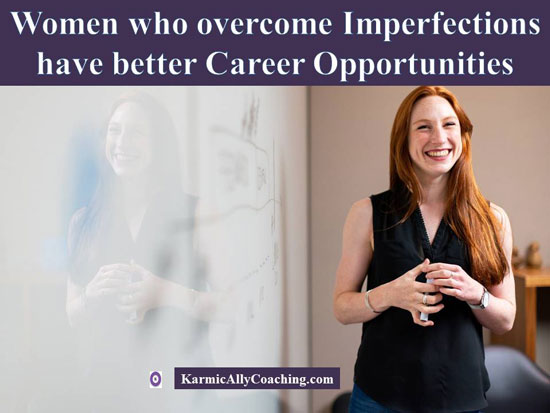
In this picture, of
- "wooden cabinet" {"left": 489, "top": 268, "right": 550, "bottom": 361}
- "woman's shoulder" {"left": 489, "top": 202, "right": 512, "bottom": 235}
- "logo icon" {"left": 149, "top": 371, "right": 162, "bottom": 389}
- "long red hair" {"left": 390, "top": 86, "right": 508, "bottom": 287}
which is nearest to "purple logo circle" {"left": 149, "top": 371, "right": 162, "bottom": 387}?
"logo icon" {"left": 149, "top": 371, "right": 162, "bottom": 389}

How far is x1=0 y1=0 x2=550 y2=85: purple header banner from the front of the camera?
0.38 meters

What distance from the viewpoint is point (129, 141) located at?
43 centimetres

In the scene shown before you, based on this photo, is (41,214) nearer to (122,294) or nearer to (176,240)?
(122,294)

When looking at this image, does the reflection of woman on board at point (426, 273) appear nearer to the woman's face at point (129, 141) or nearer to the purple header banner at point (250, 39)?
the purple header banner at point (250, 39)

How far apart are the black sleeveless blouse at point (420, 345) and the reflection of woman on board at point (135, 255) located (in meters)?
0.77

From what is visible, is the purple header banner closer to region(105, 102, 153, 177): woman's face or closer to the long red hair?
region(105, 102, 153, 177): woman's face

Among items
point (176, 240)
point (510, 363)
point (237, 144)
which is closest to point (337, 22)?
point (237, 144)

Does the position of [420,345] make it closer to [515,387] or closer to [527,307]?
[515,387]

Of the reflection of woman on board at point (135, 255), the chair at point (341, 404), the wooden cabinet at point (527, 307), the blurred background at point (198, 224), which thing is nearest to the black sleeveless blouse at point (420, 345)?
the blurred background at point (198, 224)

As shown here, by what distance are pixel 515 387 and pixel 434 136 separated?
1380mm

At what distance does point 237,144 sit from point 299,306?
4.58 feet

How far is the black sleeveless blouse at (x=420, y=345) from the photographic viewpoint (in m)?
1.21

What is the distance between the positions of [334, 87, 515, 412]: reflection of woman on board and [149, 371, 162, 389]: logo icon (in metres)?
0.76

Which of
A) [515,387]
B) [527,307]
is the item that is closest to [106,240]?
[515,387]
